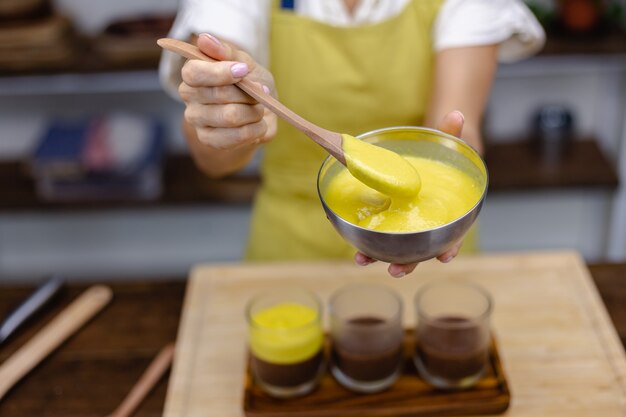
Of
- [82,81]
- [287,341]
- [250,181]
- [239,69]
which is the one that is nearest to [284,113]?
[239,69]

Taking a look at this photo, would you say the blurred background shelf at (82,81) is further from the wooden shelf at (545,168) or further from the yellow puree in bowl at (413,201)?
the yellow puree in bowl at (413,201)

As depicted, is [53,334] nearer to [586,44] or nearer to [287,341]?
[287,341]

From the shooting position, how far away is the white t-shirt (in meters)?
1.44

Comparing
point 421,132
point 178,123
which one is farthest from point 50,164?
point 421,132

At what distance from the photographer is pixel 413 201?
970mm

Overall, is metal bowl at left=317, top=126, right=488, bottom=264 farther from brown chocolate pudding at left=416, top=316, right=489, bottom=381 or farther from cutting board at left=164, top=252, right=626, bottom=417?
cutting board at left=164, top=252, right=626, bottom=417

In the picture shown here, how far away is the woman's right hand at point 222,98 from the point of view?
3.15ft

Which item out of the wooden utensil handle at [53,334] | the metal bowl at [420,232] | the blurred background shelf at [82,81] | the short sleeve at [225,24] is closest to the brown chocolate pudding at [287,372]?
the metal bowl at [420,232]

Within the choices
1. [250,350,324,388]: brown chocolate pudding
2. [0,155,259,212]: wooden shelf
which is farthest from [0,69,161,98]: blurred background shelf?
[250,350,324,388]: brown chocolate pudding

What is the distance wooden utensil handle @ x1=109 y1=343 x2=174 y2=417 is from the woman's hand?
50cm

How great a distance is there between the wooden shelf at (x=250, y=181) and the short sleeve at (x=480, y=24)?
0.93 m

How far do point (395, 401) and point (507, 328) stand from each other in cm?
30

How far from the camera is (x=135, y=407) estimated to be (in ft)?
4.15

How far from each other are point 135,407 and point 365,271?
529 millimetres
